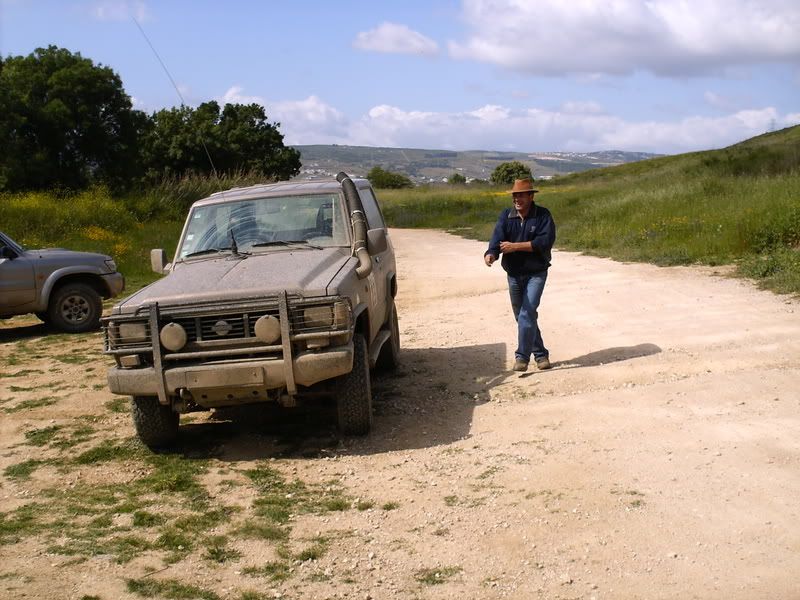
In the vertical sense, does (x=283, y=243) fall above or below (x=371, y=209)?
below

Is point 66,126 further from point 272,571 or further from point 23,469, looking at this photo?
point 272,571

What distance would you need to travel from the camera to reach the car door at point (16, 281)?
13.4m

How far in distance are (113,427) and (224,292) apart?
220cm

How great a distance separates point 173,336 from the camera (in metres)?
6.77

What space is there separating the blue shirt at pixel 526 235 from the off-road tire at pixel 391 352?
4.08ft

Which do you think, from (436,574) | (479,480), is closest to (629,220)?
(479,480)

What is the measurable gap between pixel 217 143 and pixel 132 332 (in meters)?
52.8

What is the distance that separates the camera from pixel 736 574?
441cm

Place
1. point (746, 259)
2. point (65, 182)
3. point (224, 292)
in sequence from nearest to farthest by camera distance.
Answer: point (224, 292) → point (746, 259) → point (65, 182)

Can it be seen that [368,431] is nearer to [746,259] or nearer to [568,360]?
[568,360]

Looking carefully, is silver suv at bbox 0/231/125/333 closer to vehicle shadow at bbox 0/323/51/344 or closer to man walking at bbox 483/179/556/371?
vehicle shadow at bbox 0/323/51/344

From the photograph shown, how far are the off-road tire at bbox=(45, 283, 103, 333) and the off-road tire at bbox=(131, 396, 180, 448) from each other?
7.06 m

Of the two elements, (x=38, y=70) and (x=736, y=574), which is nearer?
(x=736, y=574)

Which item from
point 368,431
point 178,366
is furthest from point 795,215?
point 178,366
